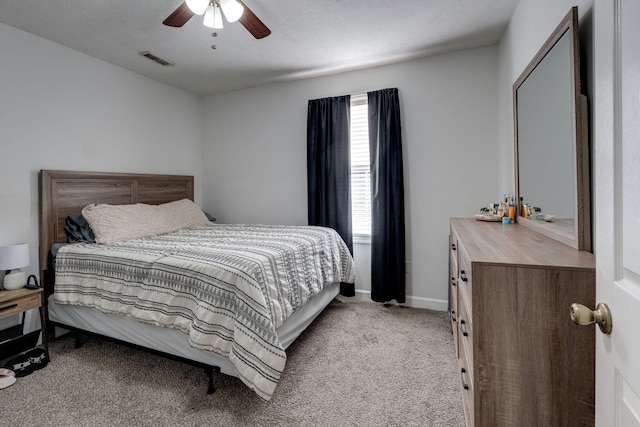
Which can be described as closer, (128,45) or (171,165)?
(128,45)

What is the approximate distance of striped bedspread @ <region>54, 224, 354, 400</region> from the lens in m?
1.65

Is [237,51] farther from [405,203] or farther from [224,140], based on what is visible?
[405,203]

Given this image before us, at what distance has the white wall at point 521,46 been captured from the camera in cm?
126

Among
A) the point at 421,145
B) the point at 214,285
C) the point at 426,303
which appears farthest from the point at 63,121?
the point at 426,303

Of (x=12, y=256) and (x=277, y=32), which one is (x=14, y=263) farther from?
(x=277, y=32)

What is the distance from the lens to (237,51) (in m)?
2.89

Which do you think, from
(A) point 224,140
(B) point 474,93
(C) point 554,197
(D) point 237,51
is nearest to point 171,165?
(A) point 224,140

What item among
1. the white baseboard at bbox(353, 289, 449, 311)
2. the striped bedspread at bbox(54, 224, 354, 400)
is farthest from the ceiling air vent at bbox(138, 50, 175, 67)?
the white baseboard at bbox(353, 289, 449, 311)

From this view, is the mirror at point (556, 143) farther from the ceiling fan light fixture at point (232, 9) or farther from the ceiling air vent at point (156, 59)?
the ceiling air vent at point (156, 59)

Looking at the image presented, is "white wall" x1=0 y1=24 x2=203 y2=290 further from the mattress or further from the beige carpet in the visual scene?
the beige carpet

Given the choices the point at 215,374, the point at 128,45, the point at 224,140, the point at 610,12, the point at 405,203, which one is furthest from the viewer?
the point at 224,140

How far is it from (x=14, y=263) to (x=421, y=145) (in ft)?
11.6

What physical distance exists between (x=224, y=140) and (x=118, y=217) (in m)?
1.75

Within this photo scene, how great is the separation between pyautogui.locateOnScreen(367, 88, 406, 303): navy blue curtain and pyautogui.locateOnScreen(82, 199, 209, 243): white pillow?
2091 millimetres
